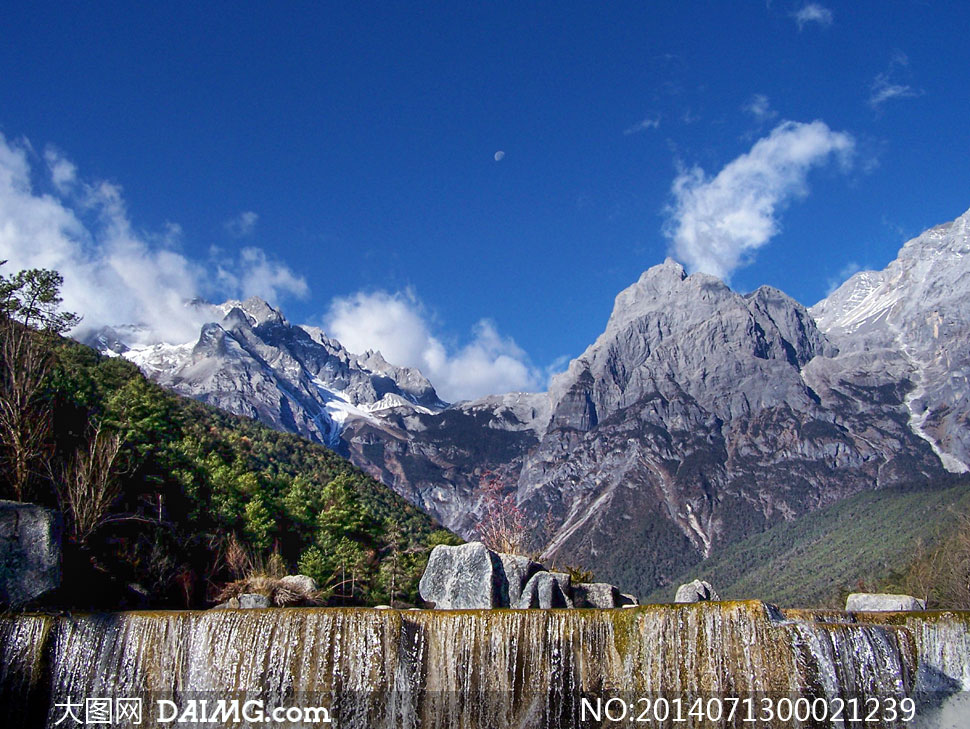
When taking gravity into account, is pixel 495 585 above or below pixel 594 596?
above

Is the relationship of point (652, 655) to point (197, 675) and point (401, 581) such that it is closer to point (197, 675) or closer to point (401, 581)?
point (197, 675)

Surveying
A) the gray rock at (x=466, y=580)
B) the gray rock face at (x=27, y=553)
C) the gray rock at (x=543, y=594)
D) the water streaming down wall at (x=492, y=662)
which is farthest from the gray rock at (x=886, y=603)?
the gray rock face at (x=27, y=553)

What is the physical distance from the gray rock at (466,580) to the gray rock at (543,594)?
0.81 meters

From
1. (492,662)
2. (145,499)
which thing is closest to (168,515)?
(145,499)

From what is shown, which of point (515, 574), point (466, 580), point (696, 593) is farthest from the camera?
point (696, 593)

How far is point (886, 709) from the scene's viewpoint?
70.7ft

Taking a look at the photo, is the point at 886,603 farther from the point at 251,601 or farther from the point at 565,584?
the point at 251,601

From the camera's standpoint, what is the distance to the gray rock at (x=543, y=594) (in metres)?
29.6

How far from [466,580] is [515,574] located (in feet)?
6.65

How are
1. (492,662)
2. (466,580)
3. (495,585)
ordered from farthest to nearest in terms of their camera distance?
(466,580) < (495,585) < (492,662)

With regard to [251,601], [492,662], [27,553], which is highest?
[27,553]

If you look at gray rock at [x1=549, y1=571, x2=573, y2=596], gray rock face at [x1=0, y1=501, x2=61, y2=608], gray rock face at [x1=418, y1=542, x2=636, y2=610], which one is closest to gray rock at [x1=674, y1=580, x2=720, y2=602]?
gray rock face at [x1=418, y1=542, x2=636, y2=610]

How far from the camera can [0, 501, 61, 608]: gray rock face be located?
26516mm

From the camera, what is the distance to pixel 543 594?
2967 centimetres
